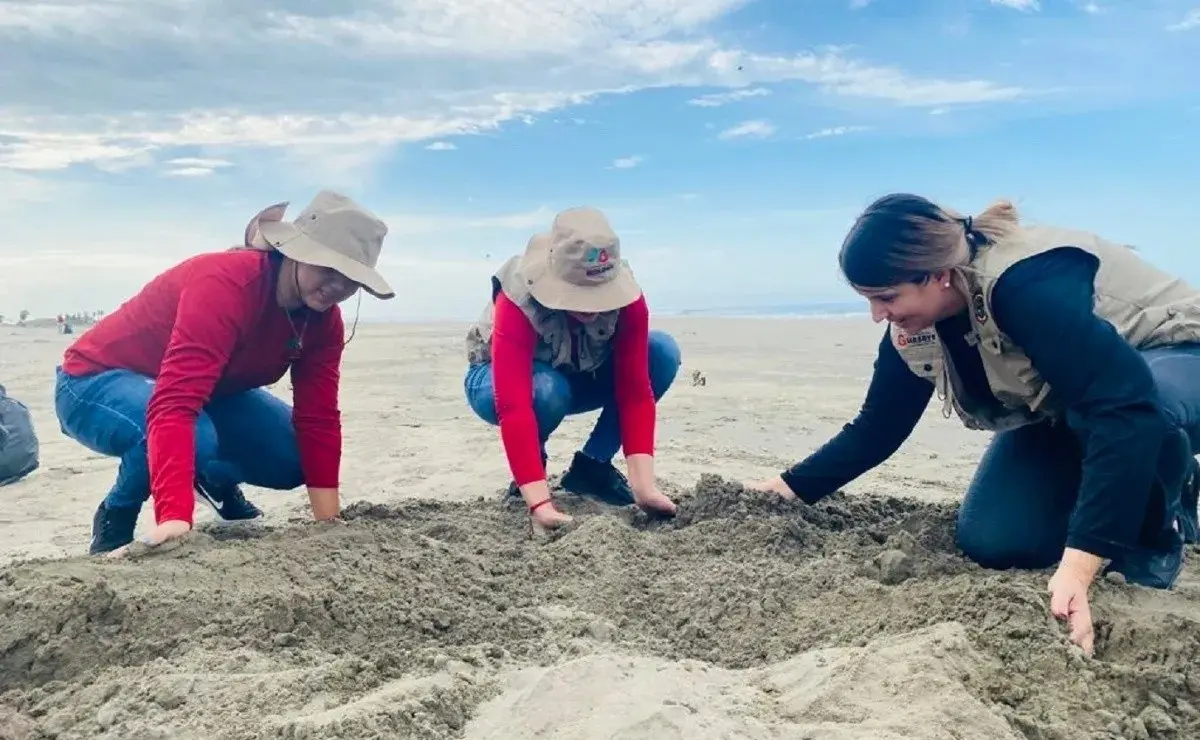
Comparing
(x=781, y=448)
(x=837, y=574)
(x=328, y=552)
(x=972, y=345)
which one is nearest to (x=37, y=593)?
(x=328, y=552)

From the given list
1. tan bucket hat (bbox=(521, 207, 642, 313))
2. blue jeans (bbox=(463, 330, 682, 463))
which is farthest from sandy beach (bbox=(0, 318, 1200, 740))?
tan bucket hat (bbox=(521, 207, 642, 313))

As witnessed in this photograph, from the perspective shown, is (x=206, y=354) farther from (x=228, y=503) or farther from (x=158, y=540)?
(x=228, y=503)

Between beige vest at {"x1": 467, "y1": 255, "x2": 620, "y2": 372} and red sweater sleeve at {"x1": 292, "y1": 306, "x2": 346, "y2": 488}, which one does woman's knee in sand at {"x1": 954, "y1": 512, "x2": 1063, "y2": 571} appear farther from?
red sweater sleeve at {"x1": 292, "y1": 306, "x2": 346, "y2": 488}

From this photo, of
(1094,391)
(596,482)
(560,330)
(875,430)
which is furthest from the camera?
(596,482)

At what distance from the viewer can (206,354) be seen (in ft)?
Result: 9.69

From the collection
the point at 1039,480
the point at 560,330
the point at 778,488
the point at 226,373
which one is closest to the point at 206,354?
the point at 226,373

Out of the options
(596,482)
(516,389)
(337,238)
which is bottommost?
(596,482)

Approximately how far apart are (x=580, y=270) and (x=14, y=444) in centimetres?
281

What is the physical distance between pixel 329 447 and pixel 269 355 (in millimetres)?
385

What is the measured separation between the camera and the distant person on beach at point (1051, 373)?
2.19 m

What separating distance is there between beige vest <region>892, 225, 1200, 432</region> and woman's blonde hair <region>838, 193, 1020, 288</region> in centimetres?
9

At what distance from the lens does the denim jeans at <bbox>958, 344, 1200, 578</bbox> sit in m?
2.49

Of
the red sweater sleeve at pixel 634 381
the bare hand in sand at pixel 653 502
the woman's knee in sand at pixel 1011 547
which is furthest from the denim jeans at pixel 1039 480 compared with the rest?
the red sweater sleeve at pixel 634 381

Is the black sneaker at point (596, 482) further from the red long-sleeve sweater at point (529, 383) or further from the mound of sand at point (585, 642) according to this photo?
the mound of sand at point (585, 642)
